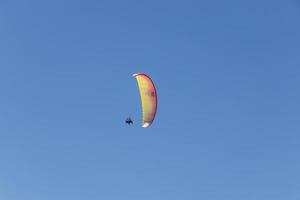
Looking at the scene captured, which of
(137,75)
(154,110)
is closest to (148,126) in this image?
(154,110)

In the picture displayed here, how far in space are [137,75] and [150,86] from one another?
10.7 feet

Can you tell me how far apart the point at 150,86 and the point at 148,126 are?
5215 millimetres

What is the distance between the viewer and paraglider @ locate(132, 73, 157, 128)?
207 ft

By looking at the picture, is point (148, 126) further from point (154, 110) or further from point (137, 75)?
point (137, 75)

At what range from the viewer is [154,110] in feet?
208

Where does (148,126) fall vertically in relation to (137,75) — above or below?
below

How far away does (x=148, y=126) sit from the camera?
205ft

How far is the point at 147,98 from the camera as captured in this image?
6469 cm

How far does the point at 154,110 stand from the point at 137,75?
17.6ft

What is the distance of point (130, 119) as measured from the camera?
64625 mm

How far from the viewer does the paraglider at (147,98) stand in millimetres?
63237

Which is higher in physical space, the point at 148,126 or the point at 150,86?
the point at 150,86

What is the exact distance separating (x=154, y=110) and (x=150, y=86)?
3.14 m
